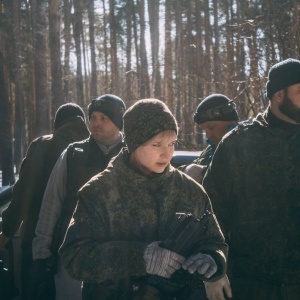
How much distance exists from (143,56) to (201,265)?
105ft

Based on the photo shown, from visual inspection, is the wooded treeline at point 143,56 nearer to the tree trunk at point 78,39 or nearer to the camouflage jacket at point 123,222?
the tree trunk at point 78,39

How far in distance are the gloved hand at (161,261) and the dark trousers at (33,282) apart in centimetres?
176

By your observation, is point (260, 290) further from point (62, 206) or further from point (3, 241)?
point (3, 241)

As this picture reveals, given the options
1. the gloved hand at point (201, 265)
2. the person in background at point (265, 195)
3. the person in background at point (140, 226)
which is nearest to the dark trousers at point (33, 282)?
the person in background at point (265, 195)

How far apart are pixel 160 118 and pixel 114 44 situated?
149ft

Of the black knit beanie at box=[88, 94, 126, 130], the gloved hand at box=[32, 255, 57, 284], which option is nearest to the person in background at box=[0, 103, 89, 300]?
the gloved hand at box=[32, 255, 57, 284]

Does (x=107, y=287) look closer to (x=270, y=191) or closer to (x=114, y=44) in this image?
(x=270, y=191)

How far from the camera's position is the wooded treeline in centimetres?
1172

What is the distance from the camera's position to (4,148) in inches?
684

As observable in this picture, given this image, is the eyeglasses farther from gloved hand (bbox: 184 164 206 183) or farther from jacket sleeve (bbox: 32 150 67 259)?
jacket sleeve (bbox: 32 150 67 259)

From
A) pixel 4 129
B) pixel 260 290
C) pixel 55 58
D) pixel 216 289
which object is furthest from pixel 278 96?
pixel 4 129

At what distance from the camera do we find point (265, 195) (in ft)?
11.8

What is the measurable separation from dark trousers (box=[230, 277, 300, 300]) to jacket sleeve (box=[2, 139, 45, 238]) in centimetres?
179

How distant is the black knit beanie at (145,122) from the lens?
9.74 ft
